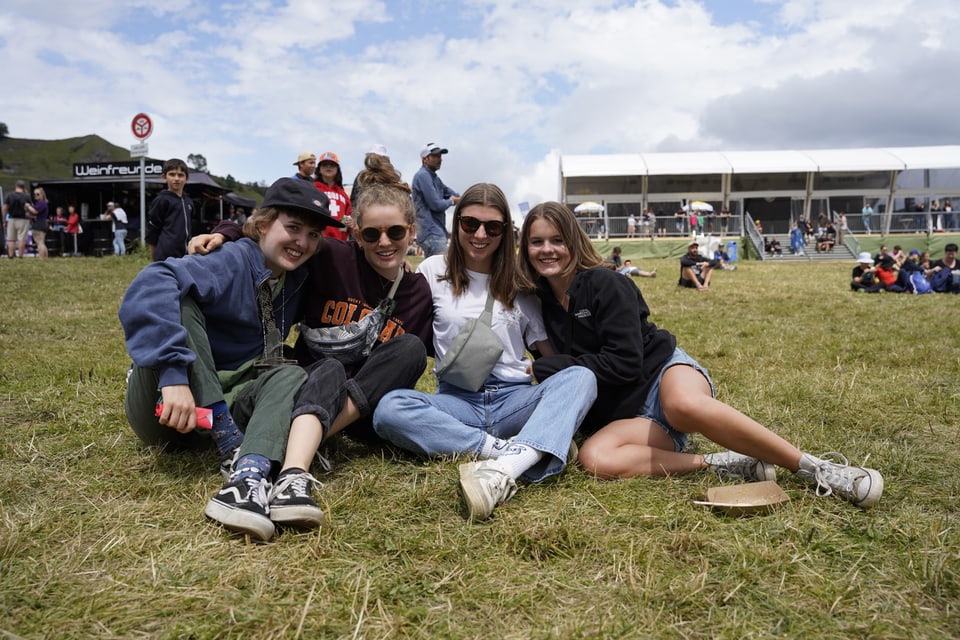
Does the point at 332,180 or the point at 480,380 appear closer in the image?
the point at 480,380

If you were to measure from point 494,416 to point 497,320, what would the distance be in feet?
1.50

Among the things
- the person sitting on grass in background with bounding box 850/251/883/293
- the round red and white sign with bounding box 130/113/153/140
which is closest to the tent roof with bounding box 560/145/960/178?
the person sitting on grass in background with bounding box 850/251/883/293

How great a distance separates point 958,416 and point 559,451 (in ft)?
8.99

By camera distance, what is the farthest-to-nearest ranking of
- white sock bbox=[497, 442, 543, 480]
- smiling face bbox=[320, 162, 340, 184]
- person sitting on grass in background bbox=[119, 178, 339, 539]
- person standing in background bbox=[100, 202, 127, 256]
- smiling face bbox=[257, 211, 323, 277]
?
1. person standing in background bbox=[100, 202, 127, 256]
2. smiling face bbox=[320, 162, 340, 184]
3. smiling face bbox=[257, 211, 323, 277]
4. white sock bbox=[497, 442, 543, 480]
5. person sitting on grass in background bbox=[119, 178, 339, 539]

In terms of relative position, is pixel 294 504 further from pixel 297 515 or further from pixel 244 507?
pixel 244 507

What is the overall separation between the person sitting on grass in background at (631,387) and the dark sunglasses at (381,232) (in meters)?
0.61

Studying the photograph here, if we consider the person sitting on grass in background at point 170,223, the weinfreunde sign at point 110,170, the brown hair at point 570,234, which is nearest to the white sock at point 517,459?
the brown hair at point 570,234

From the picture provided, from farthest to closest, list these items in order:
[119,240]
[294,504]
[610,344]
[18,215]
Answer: [119,240] < [18,215] < [610,344] < [294,504]

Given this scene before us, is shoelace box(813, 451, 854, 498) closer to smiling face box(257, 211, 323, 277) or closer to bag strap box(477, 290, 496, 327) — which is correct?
bag strap box(477, 290, 496, 327)

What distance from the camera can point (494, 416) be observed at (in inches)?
120

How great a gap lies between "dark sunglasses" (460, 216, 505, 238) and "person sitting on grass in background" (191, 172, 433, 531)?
26 cm

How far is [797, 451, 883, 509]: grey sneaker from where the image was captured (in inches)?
94.1

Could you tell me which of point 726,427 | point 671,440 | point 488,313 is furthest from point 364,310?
point 726,427

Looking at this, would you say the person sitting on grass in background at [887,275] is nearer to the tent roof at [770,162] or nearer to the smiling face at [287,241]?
the smiling face at [287,241]
